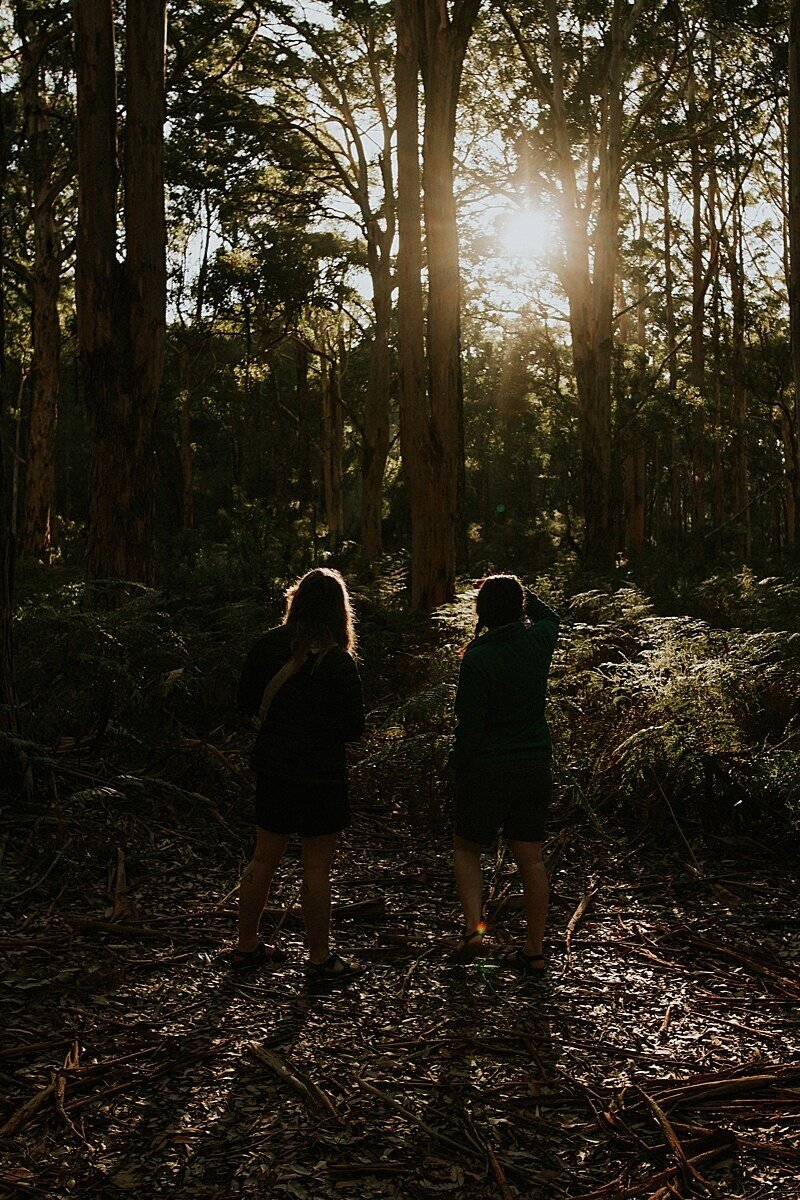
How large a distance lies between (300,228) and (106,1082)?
28124 millimetres

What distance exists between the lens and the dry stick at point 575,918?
4484 mm

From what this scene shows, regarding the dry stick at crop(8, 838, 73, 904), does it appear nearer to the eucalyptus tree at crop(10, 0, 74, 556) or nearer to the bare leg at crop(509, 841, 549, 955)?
the bare leg at crop(509, 841, 549, 955)

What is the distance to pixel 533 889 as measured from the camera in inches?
169

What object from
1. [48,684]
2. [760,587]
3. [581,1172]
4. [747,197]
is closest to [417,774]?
[48,684]

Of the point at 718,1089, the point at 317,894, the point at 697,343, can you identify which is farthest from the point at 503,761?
the point at 697,343

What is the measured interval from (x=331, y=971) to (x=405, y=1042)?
617mm

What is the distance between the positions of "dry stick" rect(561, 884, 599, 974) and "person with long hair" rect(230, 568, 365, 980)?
3.04 ft

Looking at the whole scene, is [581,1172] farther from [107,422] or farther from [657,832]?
[107,422]

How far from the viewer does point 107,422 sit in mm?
9164

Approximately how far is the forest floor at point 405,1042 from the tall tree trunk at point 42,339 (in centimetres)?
1862

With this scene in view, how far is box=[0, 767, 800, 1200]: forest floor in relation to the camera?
110 inches

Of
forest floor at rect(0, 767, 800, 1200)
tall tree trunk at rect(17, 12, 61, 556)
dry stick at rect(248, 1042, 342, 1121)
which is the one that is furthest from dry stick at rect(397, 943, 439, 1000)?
tall tree trunk at rect(17, 12, 61, 556)

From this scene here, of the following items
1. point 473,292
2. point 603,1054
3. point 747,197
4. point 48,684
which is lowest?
point 603,1054

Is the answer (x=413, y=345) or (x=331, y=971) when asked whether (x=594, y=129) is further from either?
(x=331, y=971)
